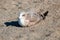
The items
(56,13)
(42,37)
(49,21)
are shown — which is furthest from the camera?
(56,13)

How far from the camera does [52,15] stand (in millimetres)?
10062

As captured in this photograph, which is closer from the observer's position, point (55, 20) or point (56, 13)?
point (55, 20)

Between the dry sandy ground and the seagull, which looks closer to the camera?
the dry sandy ground

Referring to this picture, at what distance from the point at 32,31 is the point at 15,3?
3332 mm

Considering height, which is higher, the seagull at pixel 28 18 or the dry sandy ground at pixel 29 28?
the seagull at pixel 28 18

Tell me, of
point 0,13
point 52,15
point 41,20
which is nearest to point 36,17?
point 41,20

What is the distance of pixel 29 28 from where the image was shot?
9.04 metres

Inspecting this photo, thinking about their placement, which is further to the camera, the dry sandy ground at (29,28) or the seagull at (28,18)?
the seagull at (28,18)

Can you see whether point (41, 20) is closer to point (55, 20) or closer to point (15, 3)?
point (55, 20)

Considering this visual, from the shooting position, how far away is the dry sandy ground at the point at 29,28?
8.41 meters

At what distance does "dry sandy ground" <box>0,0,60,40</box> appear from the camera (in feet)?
27.6

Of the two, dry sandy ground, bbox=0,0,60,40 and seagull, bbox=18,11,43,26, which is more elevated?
seagull, bbox=18,11,43,26

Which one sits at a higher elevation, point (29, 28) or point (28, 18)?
point (28, 18)

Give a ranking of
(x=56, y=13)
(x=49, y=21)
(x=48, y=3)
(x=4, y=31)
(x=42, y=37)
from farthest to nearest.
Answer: (x=48, y=3) → (x=56, y=13) → (x=49, y=21) → (x=4, y=31) → (x=42, y=37)
